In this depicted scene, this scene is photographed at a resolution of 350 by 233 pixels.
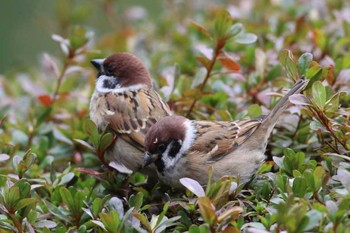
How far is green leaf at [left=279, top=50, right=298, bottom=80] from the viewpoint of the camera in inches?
116

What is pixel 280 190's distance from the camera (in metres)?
2.58

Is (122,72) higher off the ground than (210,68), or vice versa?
(210,68)

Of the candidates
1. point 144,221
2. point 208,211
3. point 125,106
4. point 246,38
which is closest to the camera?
point 208,211

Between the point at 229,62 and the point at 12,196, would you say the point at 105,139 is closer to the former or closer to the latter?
the point at 12,196

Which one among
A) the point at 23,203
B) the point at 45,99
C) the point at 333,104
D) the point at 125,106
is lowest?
the point at 45,99

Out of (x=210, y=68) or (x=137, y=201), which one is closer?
(x=137, y=201)

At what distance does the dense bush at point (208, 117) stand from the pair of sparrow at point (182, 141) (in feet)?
0.27

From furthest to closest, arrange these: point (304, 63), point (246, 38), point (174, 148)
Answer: point (246, 38) < point (174, 148) < point (304, 63)

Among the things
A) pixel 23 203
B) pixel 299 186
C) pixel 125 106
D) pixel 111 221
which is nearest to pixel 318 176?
pixel 299 186

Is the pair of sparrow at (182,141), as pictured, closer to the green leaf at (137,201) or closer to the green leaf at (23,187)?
the green leaf at (137,201)

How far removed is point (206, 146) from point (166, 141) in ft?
0.71

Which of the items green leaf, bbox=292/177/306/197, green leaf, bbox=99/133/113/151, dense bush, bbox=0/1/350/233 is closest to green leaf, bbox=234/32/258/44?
dense bush, bbox=0/1/350/233

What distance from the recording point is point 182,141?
323 cm

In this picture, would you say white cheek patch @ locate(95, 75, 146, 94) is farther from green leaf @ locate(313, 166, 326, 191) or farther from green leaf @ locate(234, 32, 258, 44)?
green leaf @ locate(313, 166, 326, 191)
